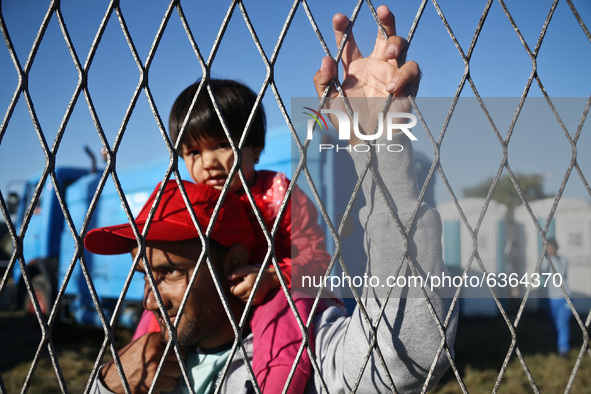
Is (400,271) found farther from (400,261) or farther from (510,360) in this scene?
(510,360)

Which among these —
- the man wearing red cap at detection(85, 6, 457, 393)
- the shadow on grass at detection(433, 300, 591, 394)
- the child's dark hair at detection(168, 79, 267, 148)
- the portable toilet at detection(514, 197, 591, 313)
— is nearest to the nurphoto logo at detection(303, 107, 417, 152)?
the man wearing red cap at detection(85, 6, 457, 393)

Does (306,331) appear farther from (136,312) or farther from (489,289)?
(136,312)

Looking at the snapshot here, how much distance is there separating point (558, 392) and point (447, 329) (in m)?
4.17

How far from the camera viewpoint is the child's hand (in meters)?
1.26

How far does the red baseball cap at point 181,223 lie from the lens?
3.93ft

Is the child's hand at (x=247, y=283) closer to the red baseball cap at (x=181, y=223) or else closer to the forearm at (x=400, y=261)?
the red baseball cap at (x=181, y=223)

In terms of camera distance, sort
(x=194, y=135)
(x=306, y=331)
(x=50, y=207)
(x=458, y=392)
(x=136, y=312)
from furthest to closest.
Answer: (x=50, y=207), (x=136, y=312), (x=458, y=392), (x=194, y=135), (x=306, y=331)

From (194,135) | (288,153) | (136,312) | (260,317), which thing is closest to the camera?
(260,317)

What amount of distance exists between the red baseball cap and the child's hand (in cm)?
9

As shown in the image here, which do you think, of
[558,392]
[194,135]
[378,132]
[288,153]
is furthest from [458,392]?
[378,132]

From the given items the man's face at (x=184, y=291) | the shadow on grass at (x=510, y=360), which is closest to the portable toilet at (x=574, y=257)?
the man's face at (x=184, y=291)

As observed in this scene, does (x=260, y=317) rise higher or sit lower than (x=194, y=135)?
lower

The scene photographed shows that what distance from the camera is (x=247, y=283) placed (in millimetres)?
1257

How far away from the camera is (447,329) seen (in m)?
0.94
